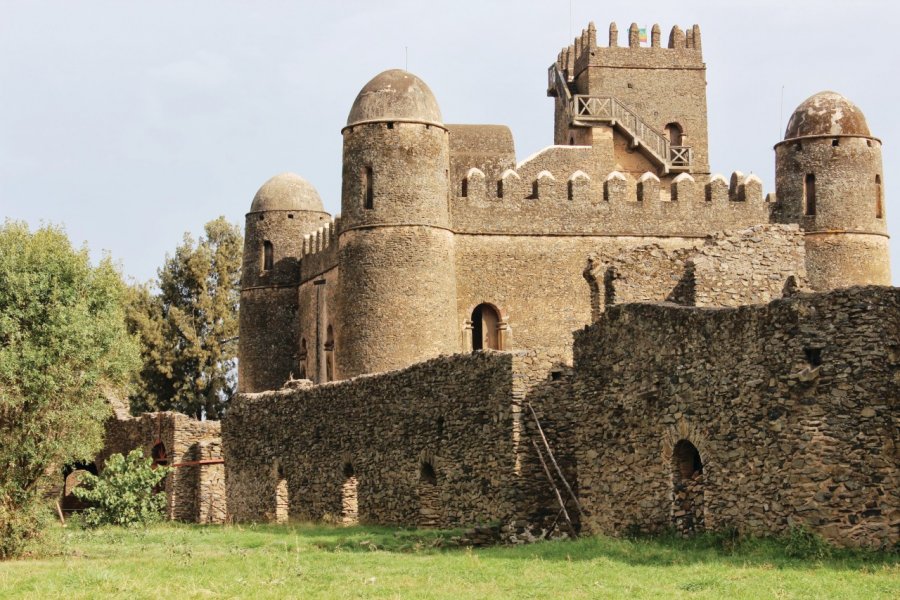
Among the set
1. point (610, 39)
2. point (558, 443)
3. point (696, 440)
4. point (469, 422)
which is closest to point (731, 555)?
point (696, 440)

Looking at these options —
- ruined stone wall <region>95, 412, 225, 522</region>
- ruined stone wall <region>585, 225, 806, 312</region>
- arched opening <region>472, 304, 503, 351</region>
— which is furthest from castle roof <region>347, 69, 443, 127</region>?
ruined stone wall <region>585, 225, 806, 312</region>

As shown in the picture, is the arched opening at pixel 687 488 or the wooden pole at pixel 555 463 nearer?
the arched opening at pixel 687 488

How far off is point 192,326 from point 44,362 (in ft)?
102

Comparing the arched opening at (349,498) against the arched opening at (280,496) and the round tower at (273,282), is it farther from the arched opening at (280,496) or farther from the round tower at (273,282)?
the round tower at (273,282)

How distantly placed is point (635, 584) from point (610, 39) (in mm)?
33954

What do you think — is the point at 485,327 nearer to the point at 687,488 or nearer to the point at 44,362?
the point at 44,362

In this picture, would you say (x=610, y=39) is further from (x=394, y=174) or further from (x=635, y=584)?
(x=635, y=584)

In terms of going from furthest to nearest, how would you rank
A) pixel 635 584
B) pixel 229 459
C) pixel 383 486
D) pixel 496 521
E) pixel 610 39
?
1. pixel 610 39
2. pixel 229 459
3. pixel 383 486
4. pixel 496 521
5. pixel 635 584

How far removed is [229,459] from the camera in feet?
110

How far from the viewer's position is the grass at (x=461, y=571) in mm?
15867

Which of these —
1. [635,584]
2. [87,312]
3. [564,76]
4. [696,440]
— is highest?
[564,76]

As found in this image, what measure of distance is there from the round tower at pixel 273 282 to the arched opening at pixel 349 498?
47.8 ft

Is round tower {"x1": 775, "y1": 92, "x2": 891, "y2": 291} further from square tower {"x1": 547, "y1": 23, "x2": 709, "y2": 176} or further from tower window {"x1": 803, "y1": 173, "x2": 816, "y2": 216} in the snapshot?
square tower {"x1": 547, "y1": 23, "x2": 709, "y2": 176}

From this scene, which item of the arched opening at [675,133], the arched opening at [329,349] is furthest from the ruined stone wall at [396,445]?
the arched opening at [675,133]
